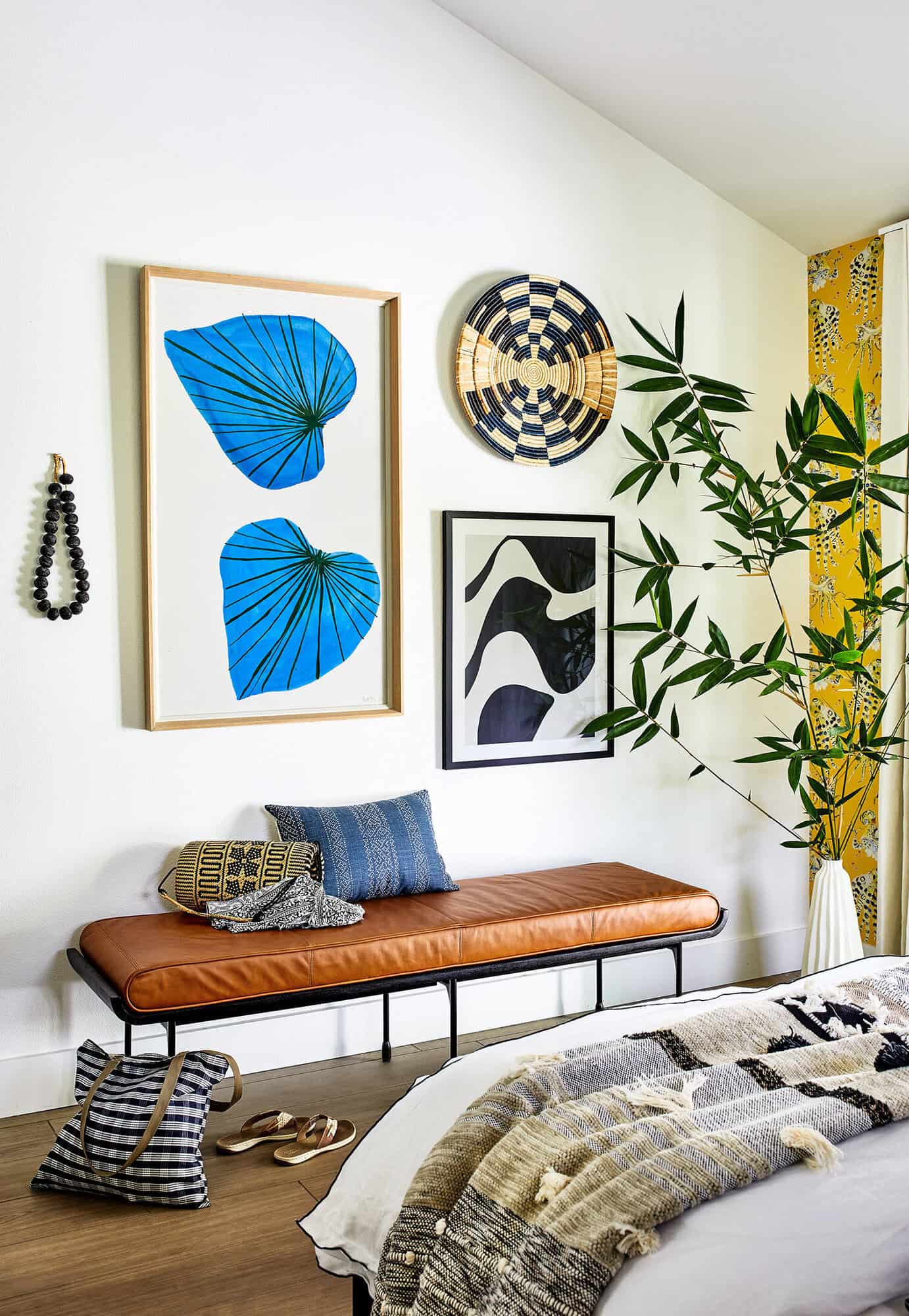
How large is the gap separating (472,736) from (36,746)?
128 cm

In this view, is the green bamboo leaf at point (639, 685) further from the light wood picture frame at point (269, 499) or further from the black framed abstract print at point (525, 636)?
the light wood picture frame at point (269, 499)

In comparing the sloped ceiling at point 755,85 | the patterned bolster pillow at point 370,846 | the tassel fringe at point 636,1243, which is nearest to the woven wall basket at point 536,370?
the sloped ceiling at point 755,85

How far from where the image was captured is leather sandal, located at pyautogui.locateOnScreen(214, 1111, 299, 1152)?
2652 mm

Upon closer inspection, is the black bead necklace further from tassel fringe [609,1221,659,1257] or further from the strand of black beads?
tassel fringe [609,1221,659,1257]

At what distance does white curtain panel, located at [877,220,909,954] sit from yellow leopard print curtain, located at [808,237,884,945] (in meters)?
0.11

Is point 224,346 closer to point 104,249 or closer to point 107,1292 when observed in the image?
point 104,249

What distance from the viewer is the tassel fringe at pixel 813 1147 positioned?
133cm

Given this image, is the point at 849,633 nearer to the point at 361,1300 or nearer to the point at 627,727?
the point at 627,727

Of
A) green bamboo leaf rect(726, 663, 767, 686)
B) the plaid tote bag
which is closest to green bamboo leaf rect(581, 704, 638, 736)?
green bamboo leaf rect(726, 663, 767, 686)

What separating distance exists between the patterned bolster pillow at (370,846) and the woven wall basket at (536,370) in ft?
3.88

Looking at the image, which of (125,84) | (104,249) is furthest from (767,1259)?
(125,84)

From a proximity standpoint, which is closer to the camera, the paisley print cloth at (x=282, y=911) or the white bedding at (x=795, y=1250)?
the white bedding at (x=795, y=1250)

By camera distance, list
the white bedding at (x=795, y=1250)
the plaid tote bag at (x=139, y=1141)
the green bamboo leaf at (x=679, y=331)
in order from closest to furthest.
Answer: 1. the white bedding at (x=795, y=1250)
2. the plaid tote bag at (x=139, y=1141)
3. the green bamboo leaf at (x=679, y=331)

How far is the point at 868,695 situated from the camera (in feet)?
12.9
